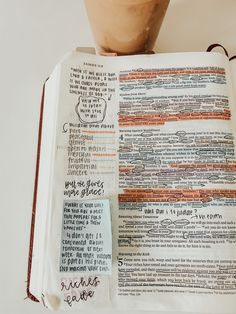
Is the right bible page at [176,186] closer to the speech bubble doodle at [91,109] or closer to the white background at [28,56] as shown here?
the speech bubble doodle at [91,109]

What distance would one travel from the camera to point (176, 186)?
1.69 feet

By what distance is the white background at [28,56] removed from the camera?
1.81ft

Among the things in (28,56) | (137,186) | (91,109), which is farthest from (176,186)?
(28,56)

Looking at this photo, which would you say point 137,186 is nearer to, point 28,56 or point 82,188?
point 82,188

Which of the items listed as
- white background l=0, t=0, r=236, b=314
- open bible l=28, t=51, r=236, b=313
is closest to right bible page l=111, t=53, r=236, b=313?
open bible l=28, t=51, r=236, b=313

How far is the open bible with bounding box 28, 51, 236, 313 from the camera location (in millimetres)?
466

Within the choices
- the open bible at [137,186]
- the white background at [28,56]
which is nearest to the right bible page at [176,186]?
the open bible at [137,186]

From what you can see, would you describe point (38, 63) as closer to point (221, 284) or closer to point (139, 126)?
point (139, 126)

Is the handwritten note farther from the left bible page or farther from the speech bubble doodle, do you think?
the speech bubble doodle

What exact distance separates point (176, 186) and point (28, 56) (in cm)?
37

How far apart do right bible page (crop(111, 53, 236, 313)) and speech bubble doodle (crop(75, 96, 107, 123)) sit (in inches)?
1.1

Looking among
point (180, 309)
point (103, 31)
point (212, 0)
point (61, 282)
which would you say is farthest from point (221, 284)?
point (212, 0)

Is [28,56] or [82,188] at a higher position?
[28,56]

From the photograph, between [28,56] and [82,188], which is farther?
[28,56]
